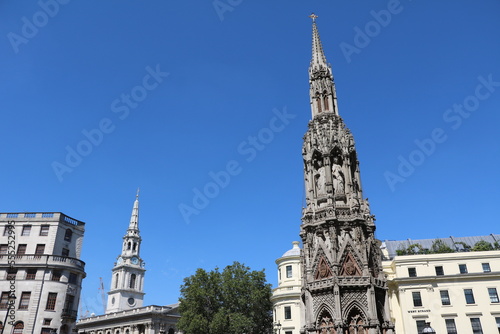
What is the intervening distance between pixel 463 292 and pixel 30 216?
5121cm

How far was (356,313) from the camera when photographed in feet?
75.0

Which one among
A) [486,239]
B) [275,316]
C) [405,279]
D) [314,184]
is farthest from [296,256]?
[486,239]

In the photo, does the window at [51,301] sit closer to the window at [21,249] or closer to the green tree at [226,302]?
the window at [21,249]

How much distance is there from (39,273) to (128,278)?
175 feet

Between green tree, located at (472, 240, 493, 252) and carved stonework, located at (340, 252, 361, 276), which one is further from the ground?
green tree, located at (472, 240, 493, 252)

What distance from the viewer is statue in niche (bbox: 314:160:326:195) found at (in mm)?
26742

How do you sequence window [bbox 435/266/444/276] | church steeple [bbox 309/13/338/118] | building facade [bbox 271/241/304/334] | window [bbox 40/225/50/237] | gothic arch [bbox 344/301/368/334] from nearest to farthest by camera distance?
gothic arch [bbox 344/301/368/334], church steeple [bbox 309/13/338/118], window [bbox 435/266/444/276], building facade [bbox 271/241/304/334], window [bbox 40/225/50/237]

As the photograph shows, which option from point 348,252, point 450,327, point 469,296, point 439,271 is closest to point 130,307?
point 439,271

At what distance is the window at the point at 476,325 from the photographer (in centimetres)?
4075

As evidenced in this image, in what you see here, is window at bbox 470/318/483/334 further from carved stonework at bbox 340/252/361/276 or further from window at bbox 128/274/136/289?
window at bbox 128/274/136/289

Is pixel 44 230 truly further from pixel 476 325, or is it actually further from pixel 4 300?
pixel 476 325

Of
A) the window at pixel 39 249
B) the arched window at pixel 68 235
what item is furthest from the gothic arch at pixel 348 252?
the arched window at pixel 68 235

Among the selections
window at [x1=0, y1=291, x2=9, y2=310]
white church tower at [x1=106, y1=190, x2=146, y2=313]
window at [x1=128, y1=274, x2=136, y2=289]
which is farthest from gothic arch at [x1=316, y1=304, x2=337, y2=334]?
window at [x1=128, y1=274, x2=136, y2=289]

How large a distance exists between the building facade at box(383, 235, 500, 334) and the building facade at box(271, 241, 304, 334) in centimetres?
999
